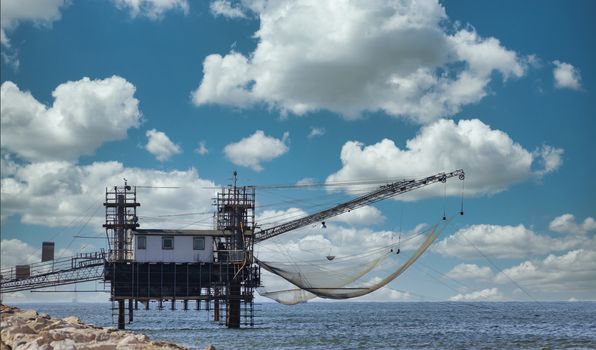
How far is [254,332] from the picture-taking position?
5847cm

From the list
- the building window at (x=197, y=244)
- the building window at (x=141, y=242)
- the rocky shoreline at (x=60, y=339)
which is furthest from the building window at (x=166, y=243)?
the rocky shoreline at (x=60, y=339)

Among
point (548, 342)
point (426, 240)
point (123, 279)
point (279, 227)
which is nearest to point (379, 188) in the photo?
point (279, 227)

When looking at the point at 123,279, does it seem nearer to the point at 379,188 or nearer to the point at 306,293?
the point at 306,293

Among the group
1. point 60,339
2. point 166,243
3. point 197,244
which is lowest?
point 60,339

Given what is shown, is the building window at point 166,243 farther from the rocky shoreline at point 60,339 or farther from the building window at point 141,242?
the rocky shoreline at point 60,339

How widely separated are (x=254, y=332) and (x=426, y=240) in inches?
659

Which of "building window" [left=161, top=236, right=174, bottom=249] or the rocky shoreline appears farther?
"building window" [left=161, top=236, right=174, bottom=249]

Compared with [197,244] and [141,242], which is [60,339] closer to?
[141,242]

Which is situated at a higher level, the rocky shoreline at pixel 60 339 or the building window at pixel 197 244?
the building window at pixel 197 244

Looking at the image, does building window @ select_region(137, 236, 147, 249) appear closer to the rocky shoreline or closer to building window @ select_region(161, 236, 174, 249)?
building window @ select_region(161, 236, 174, 249)

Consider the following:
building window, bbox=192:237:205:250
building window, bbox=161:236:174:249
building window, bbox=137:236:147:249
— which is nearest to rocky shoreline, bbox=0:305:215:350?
building window, bbox=137:236:147:249

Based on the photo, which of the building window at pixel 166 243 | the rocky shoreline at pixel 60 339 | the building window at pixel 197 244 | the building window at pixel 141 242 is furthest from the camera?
the building window at pixel 197 244

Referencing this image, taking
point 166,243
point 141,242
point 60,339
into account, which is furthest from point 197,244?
point 60,339

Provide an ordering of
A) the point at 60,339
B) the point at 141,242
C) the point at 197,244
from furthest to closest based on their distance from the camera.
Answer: the point at 197,244
the point at 141,242
the point at 60,339
